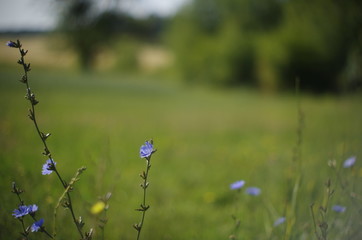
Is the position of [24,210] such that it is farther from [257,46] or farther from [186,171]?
[257,46]

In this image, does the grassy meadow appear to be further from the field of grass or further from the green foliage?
the green foliage

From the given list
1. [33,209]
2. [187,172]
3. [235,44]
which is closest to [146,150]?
[33,209]

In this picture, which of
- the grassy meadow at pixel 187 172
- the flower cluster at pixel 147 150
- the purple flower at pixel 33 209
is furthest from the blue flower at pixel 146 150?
Answer: the grassy meadow at pixel 187 172

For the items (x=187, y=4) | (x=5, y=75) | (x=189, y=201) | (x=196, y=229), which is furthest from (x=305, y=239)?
(x=187, y=4)

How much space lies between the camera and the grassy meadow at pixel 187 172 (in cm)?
153

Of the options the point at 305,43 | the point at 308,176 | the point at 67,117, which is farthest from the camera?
the point at 305,43

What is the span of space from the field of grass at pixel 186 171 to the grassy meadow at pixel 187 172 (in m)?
0.01

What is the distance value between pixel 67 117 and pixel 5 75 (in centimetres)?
229

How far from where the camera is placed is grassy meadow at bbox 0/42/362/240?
153 centimetres

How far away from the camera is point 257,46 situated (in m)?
18.2

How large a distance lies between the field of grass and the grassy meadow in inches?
0.5

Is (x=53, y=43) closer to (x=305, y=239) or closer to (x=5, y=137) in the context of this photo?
(x=5, y=137)

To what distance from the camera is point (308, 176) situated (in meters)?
2.37

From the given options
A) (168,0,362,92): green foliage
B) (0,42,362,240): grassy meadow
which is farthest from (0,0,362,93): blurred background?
(0,42,362,240): grassy meadow
